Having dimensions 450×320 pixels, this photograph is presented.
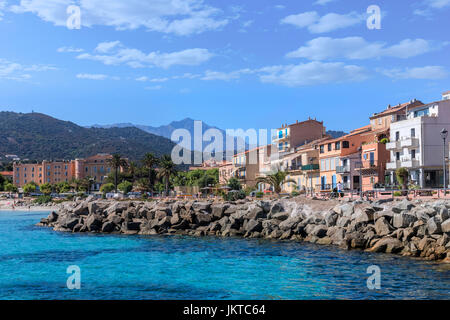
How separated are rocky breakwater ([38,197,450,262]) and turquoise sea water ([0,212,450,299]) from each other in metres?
1.57

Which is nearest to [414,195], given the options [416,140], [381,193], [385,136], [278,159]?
[381,193]

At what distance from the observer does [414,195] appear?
1407 inches

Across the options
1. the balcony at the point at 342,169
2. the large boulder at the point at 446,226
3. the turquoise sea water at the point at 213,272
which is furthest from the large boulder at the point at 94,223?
the balcony at the point at 342,169

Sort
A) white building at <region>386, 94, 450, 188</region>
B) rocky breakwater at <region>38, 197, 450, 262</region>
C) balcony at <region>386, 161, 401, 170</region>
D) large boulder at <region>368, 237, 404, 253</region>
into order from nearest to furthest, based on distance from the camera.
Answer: large boulder at <region>368, 237, 404, 253</region>
rocky breakwater at <region>38, 197, 450, 262</region>
white building at <region>386, 94, 450, 188</region>
balcony at <region>386, 161, 401, 170</region>

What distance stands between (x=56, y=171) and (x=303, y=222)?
148 metres

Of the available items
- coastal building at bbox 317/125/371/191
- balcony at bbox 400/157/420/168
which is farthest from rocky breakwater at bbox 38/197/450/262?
coastal building at bbox 317/125/371/191

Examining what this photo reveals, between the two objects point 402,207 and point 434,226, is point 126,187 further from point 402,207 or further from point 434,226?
point 434,226

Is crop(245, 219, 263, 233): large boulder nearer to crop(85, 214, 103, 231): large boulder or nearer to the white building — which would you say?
crop(85, 214, 103, 231): large boulder

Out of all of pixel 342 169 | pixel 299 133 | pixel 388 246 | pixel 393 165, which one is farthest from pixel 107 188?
pixel 388 246

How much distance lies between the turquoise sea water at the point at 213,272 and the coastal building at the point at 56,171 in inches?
5329

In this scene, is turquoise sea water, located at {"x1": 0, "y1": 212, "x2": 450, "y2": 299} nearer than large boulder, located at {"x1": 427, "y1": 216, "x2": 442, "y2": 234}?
Yes

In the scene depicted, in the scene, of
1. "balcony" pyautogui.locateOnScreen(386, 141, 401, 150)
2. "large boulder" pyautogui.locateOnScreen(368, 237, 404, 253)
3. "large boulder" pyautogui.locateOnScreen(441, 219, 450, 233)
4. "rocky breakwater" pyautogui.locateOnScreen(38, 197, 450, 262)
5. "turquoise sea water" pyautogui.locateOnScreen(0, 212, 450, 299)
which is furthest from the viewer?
"balcony" pyautogui.locateOnScreen(386, 141, 401, 150)

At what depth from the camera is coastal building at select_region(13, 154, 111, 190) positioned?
6427 inches
